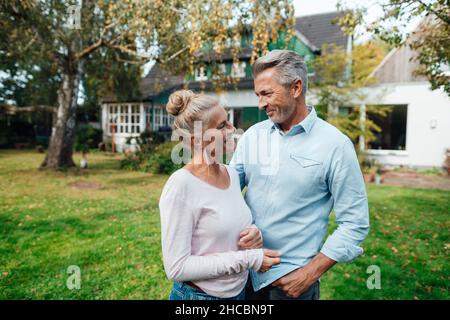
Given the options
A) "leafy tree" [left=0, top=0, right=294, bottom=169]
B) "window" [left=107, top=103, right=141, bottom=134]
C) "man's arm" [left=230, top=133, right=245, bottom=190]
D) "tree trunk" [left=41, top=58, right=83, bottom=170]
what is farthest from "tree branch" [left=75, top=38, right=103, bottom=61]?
"man's arm" [left=230, top=133, right=245, bottom=190]

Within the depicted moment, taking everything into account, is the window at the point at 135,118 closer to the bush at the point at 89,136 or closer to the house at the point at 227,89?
the house at the point at 227,89

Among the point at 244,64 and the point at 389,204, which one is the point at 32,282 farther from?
the point at 244,64

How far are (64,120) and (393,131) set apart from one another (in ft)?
40.8

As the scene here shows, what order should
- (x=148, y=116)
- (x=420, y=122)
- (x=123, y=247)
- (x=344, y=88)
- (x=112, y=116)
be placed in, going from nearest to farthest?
1. (x=123, y=247)
2. (x=344, y=88)
3. (x=420, y=122)
4. (x=148, y=116)
5. (x=112, y=116)

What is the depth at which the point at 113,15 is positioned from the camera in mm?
8641

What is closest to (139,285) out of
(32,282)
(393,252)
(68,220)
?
(32,282)

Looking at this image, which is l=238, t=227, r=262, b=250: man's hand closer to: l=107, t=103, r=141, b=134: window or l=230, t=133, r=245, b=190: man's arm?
l=230, t=133, r=245, b=190: man's arm

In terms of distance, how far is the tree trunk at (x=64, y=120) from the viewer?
11289mm

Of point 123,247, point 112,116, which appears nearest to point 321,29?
point 112,116

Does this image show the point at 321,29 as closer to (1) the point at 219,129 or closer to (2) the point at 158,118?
(2) the point at 158,118

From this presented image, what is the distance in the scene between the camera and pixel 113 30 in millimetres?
10531

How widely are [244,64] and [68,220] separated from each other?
42.6 feet

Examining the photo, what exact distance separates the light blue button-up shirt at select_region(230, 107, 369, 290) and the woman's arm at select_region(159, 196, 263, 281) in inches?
14.4
